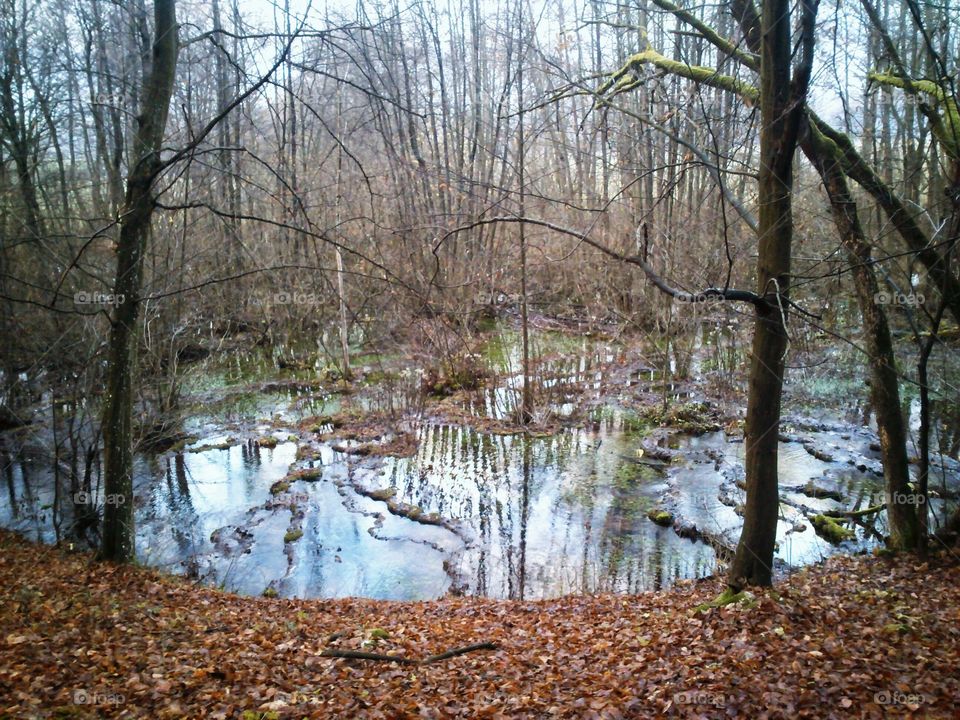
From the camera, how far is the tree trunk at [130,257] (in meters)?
6.11

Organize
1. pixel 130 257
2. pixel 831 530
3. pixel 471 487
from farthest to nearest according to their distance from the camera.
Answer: pixel 471 487 → pixel 831 530 → pixel 130 257

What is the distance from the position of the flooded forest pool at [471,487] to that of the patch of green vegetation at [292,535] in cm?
2

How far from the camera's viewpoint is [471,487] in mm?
11031

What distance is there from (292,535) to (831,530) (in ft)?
23.2

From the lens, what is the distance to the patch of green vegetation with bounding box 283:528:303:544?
939cm

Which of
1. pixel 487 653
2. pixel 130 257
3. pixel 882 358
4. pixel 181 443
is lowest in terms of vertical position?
pixel 487 653

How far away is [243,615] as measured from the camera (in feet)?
20.3

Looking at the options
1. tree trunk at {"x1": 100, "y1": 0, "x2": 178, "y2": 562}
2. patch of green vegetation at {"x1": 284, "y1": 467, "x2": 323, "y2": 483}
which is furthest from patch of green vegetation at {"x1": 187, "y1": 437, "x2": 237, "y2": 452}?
tree trunk at {"x1": 100, "y1": 0, "x2": 178, "y2": 562}

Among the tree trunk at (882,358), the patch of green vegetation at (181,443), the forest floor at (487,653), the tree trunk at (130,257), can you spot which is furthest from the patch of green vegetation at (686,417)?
the tree trunk at (130,257)

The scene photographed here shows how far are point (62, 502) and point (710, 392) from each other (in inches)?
479

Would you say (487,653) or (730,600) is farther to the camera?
(730,600)

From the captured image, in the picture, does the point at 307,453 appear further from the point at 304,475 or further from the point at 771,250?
the point at 771,250

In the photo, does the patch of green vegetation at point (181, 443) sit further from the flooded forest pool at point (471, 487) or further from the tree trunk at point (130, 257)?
the tree trunk at point (130, 257)

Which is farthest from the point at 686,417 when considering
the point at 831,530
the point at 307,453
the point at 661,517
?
the point at 307,453
